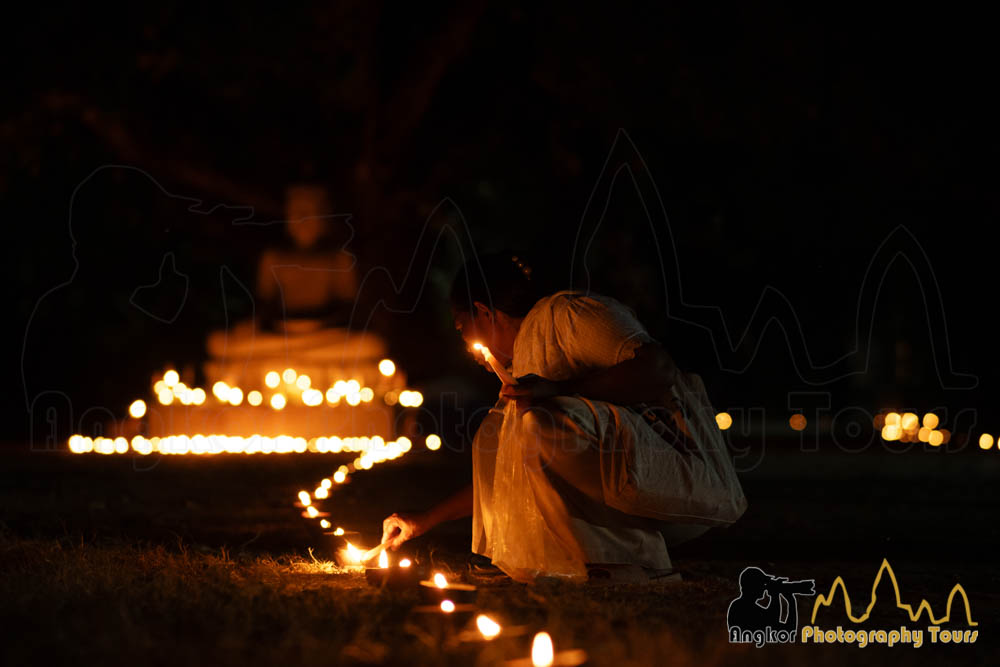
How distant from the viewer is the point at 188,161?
661 inches

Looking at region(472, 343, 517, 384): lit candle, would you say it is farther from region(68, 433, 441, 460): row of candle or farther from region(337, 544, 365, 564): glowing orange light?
region(68, 433, 441, 460): row of candle

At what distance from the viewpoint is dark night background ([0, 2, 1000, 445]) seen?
535 inches

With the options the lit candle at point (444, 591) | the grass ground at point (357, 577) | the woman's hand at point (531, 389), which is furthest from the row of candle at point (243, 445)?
the lit candle at point (444, 591)

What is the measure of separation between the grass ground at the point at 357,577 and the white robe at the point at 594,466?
27 centimetres

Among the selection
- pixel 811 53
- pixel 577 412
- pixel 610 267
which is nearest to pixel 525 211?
pixel 610 267

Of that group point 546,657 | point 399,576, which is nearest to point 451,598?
point 399,576

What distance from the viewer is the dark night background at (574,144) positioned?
1359cm

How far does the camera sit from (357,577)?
5.04 m

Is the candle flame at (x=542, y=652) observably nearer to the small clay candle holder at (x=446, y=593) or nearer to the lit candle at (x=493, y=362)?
the small clay candle holder at (x=446, y=593)

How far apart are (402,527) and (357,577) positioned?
Answer: 25cm

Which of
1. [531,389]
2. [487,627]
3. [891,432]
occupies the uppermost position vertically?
[891,432]

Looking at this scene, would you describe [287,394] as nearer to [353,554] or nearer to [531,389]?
[353,554]

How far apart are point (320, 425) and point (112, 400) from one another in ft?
26.4

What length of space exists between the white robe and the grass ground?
0.87 ft
